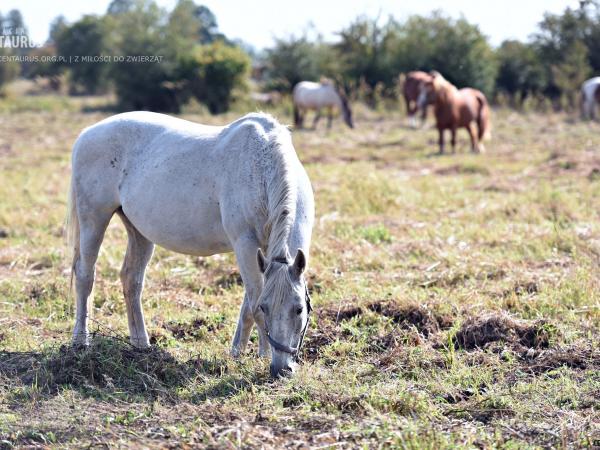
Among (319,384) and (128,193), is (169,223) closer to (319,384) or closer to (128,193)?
(128,193)

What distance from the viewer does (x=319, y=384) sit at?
393cm

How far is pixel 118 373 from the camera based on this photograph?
14.0ft

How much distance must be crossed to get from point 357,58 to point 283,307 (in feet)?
85.2

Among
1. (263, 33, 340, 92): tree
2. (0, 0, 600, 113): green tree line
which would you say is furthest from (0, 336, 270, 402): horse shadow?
(263, 33, 340, 92): tree

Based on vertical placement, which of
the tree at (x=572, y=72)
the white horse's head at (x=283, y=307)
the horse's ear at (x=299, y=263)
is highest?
the tree at (x=572, y=72)

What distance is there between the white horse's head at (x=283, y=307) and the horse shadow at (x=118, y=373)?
26cm

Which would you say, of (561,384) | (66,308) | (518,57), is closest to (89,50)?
(518,57)

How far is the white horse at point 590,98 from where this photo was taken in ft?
70.0

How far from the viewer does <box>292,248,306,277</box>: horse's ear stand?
3.83 metres

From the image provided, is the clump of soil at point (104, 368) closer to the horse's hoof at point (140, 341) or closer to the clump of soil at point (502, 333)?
the horse's hoof at point (140, 341)

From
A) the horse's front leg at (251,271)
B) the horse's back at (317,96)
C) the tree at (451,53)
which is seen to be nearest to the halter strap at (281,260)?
the horse's front leg at (251,271)

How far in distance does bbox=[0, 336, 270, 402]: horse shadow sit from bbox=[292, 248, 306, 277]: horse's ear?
2.20 ft

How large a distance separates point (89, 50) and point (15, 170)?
33272mm

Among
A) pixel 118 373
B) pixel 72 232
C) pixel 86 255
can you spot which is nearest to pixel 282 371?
pixel 118 373
